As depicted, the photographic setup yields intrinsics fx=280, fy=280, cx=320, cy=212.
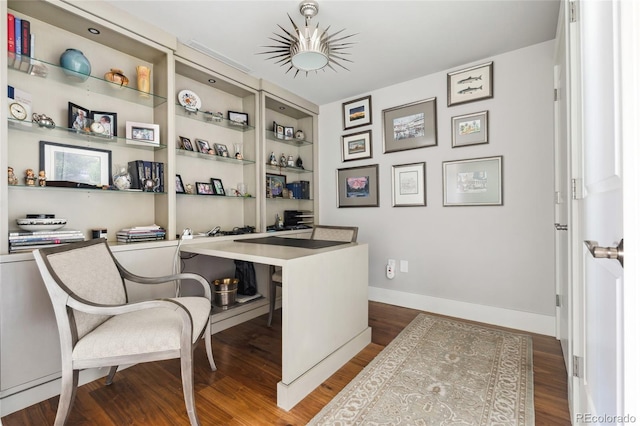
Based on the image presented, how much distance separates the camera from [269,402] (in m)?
1.56

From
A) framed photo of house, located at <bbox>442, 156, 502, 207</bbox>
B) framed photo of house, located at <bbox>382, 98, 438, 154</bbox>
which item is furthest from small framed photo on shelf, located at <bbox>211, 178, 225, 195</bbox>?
framed photo of house, located at <bbox>442, 156, 502, 207</bbox>

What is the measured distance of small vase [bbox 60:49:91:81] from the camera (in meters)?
1.85

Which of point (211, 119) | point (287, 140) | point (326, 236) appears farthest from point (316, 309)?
point (287, 140)

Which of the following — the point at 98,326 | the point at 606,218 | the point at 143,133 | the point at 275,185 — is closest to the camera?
the point at 606,218

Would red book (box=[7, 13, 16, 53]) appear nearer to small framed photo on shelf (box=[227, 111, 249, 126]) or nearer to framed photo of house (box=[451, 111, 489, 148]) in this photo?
small framed photo on shelf (box=[227, 111, 249, 126])

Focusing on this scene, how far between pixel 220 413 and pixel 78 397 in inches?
34.1

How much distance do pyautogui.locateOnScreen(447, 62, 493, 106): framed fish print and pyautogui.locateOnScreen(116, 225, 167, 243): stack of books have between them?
291 centimetres

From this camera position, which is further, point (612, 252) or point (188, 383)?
point (188, 383)

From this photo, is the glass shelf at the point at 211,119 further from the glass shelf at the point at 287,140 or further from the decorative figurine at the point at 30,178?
the decorative figurine at the point at 30,178

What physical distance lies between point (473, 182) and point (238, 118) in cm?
248

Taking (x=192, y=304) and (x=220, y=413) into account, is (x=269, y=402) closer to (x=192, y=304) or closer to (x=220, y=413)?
(x=220, y=413)

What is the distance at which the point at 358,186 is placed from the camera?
11.3 ft

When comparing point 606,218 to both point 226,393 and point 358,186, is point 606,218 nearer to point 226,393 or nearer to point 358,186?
point 226,393

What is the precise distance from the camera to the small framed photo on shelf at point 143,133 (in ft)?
7.14
